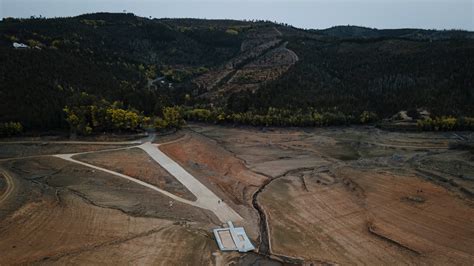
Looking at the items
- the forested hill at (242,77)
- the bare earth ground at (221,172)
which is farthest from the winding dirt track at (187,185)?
the forested hill at (242,77)

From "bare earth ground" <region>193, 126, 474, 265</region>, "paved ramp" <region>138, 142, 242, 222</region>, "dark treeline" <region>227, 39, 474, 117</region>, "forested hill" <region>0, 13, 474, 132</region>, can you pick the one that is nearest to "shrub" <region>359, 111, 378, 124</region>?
"forested hill" <region>0, 13, 474, 132</region>

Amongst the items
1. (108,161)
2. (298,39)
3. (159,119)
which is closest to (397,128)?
(159,119)

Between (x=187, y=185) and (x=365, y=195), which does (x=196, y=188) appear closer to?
(x=187, y=185)

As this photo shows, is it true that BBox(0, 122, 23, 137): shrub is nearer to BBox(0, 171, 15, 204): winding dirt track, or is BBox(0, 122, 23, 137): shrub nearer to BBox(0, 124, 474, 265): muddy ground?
BBox(0, 124, 474, 265): muddy ground

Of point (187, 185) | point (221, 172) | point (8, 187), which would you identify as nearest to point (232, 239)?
point (187, 185)

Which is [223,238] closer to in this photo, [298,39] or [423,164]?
[423,164]

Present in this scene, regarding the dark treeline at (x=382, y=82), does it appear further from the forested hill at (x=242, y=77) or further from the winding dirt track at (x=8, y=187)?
the winding dirt track at (x=8, y=187)

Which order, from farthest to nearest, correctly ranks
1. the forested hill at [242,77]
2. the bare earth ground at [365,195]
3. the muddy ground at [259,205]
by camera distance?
the forested hill at [242,77]
the bare earth ground at [365,195]
the muddy ground at [259,205]
